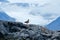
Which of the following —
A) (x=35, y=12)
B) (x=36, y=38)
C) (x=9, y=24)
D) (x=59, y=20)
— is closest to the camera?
(x=36, y=38)

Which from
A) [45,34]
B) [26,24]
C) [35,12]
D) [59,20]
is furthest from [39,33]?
[35,12]

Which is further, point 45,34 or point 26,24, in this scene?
point 26,24

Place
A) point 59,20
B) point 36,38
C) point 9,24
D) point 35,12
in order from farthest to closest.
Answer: point 35,12 < point 59,20 < point 9,24 < point 36,38

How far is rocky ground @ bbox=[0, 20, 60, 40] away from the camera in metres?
4.54

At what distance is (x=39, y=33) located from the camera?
4699mm

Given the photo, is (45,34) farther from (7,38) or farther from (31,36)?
(7,38)

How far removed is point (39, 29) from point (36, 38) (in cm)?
50

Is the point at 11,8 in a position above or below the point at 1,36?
above

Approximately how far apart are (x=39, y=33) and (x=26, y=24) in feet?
1.81

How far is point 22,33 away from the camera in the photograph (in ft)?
Answer: 15.1

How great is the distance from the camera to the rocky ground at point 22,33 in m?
4.54

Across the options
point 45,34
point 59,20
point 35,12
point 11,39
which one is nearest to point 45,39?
point 45,34

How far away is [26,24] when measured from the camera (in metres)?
5.15

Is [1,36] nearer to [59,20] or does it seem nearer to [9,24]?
[9,24]
